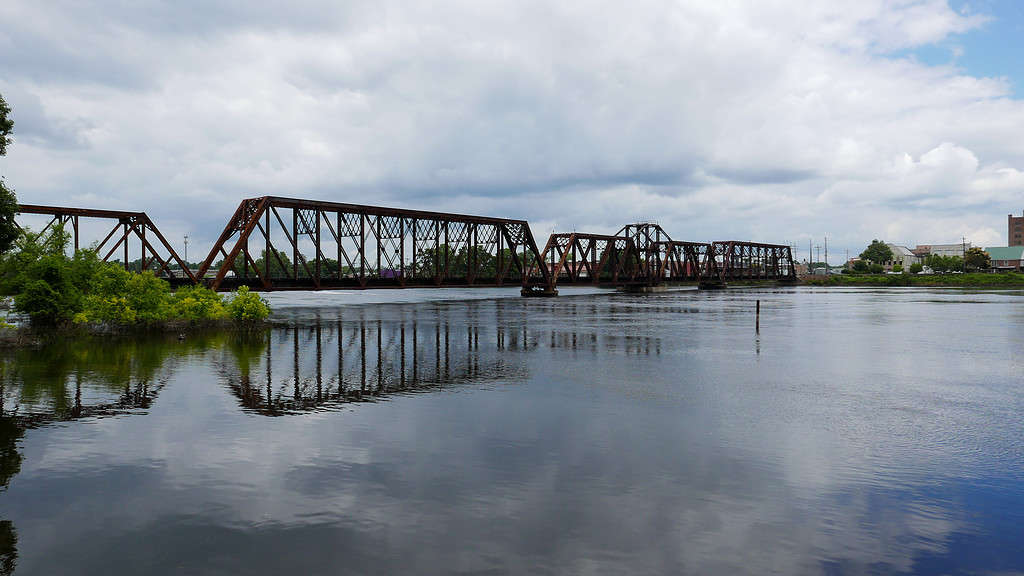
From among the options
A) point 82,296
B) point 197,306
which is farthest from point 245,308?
point 82,296

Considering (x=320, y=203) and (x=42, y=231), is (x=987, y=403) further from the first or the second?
(x=320, y=203)

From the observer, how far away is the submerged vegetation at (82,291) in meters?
39.6

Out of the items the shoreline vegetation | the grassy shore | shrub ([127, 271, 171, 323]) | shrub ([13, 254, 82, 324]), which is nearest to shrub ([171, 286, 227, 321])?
the shoreline vegetation

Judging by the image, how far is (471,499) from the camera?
12016mm

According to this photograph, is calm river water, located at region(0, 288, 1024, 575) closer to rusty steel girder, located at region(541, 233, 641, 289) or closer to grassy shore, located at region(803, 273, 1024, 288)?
rusty steel girder, located at region(541, 233, 641, 289)

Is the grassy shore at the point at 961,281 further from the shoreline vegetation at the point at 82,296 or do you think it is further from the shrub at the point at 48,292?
the shrub at the point at 48,292

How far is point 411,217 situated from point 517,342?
53001 mm

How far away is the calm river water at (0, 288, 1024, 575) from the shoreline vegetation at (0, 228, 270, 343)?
1401 centimetres

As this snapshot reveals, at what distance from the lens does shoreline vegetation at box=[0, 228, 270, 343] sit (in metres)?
39.6

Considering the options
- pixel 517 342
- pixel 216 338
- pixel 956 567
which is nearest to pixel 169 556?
pixel 956 567

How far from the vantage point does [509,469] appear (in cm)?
1377

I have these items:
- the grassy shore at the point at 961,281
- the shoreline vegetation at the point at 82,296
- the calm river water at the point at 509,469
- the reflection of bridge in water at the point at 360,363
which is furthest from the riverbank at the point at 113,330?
the grassy shore at the point at 961,281

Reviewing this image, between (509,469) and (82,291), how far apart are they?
40265 mm

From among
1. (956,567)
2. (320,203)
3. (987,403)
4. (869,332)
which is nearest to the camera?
(956,567)
